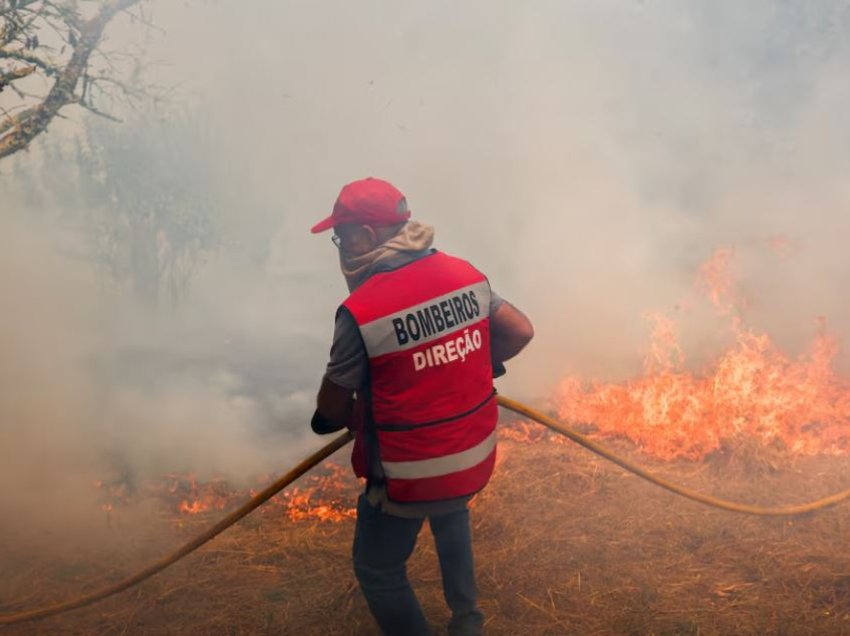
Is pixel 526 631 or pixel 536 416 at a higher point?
pixel 536 416

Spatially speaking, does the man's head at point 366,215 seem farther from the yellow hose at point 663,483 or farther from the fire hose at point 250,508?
the yellow hose at point 663,483

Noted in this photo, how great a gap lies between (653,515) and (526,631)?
1.61 meters

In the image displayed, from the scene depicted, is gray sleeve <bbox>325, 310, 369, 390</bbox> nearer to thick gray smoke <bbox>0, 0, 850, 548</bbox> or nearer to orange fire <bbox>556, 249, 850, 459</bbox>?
thick gray smoke <bbox>0, 0, 850, 548</bbox>

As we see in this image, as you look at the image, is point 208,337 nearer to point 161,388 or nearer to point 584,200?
point 161,388

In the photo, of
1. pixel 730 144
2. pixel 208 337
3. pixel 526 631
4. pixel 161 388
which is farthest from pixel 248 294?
pixel 526 631

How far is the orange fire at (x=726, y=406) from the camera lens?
230 inches

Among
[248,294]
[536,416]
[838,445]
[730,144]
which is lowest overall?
[248,294]

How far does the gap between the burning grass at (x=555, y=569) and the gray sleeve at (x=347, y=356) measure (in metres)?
1.72

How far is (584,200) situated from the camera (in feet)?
31.3

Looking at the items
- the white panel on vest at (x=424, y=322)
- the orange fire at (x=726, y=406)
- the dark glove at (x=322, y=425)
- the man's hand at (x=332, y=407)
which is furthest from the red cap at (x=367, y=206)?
the orange fire at (x=726, y=406)

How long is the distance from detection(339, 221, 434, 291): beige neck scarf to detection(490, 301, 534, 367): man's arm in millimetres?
463

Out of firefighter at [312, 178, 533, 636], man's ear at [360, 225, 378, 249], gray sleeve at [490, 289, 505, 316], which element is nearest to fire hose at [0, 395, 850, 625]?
firefighter at [312, 178, 533, 636]

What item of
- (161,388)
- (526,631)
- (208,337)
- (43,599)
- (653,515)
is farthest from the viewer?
(208,337)

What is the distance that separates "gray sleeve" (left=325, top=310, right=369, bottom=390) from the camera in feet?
8.70
